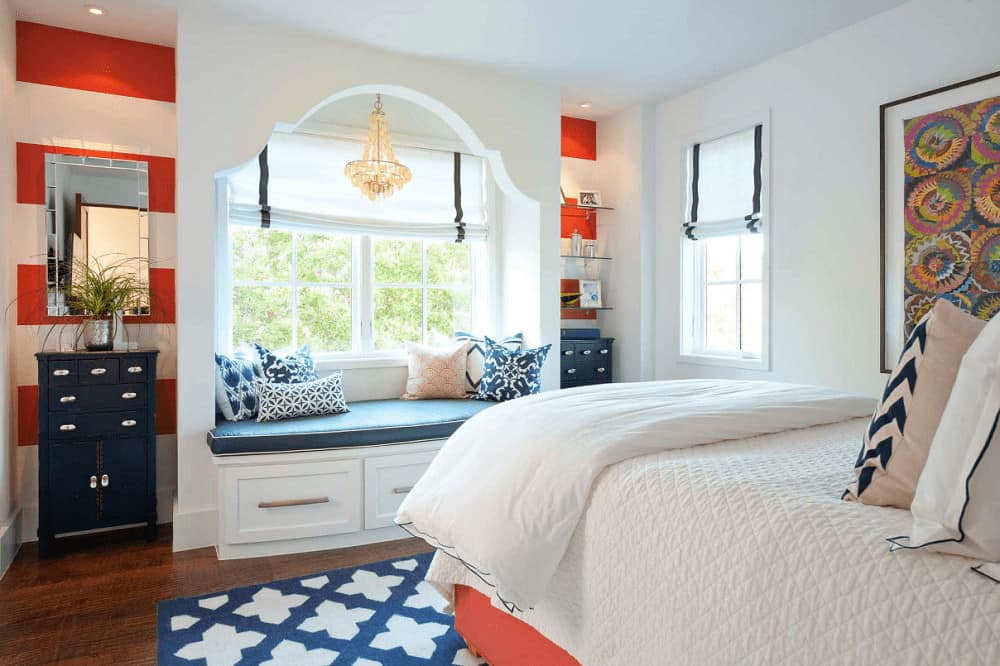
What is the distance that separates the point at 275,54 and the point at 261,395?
5.83 ft

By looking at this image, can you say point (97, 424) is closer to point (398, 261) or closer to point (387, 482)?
point (387, 482)

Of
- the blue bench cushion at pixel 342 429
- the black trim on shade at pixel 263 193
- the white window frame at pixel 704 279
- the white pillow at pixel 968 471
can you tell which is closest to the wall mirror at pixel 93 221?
the black trim on shade at pixel 263 193

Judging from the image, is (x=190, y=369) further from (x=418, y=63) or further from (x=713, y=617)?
(x=713, y=617)

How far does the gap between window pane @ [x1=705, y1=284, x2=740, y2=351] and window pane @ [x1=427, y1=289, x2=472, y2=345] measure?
1641mm

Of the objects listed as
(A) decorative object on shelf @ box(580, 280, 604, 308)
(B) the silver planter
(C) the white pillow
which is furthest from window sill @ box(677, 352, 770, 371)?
(B) the silver planter

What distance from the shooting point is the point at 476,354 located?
4.28 m

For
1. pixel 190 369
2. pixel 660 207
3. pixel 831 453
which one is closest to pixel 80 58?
pixel 190 369

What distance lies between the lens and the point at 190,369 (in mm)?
3221

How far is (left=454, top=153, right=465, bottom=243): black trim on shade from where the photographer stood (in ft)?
14.6

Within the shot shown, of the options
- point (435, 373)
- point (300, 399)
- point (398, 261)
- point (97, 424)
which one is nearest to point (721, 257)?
point (435, 373)

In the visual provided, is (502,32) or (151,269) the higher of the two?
(502,32)

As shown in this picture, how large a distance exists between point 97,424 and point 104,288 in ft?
2.23

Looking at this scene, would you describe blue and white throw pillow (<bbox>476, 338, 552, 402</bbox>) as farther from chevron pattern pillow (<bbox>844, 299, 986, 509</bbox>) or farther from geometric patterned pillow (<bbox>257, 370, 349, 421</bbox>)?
chevron pattern pillow (<bbox>844, 299, 986, 509</bbox>)

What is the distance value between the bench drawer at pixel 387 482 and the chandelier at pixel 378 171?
1446mm
